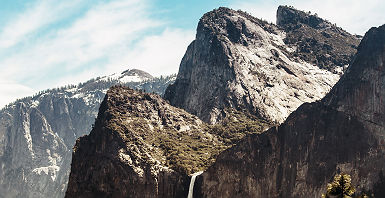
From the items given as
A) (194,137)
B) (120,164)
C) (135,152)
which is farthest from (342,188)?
(194,137)

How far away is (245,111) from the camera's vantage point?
17700 cm

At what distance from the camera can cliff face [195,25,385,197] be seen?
347 ft

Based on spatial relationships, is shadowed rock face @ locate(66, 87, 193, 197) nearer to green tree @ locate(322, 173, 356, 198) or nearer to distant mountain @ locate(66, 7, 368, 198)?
distant mountain @ locate(66, 7, 368, 198)

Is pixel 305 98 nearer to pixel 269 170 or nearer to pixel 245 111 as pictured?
pixel 245 111

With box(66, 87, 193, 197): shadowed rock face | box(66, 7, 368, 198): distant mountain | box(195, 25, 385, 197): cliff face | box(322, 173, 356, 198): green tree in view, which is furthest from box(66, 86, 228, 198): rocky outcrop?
box(322, 173, 356, 198): green tree

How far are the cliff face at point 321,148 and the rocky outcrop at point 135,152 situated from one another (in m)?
10.4

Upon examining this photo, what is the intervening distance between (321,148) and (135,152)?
148 ft

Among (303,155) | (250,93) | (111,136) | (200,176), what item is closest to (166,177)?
(200,176)

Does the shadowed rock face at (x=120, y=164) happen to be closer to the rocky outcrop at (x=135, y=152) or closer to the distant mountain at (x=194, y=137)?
the rocky outcrop at (x=135, y=152)

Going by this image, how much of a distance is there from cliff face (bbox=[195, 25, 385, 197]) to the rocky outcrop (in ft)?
34.2

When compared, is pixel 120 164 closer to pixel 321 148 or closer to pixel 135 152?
pixel 135 152

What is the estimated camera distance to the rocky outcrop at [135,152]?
4870 inches

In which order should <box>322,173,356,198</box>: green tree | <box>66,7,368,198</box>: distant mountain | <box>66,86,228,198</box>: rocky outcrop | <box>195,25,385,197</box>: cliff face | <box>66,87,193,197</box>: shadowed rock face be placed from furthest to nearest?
<box>66,86,228,198</box>: rocky outcrop < <box>66,87,193,197</box>: shadowed rock face < <box>66,7,368,198</box>: distant mountain < <box>195,25,385,197</box>: cliff face < <box>322,173,356,198</box>: green tree

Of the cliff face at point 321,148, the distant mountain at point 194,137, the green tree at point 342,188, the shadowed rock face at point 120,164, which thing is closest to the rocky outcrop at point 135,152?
the shadowed rock face at point 120,164
